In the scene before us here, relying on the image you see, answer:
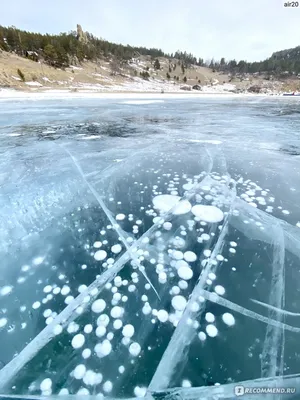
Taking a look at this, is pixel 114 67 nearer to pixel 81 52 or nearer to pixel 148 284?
pixel 81 52

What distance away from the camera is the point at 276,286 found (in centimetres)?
182

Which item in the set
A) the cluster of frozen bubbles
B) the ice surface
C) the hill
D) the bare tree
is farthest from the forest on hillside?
the cluster of frozen bubbles

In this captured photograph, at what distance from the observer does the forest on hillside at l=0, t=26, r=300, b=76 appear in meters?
54.0

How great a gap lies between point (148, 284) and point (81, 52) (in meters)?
82.3

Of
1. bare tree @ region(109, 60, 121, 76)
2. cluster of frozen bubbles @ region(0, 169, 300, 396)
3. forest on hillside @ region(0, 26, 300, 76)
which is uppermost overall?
forest on hillside @ region(0, 26, 300, 76)

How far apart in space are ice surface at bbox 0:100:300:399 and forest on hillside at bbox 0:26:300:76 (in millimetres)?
66258

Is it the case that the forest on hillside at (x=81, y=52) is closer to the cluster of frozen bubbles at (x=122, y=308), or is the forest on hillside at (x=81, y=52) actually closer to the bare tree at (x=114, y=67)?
the bare tree at (x=114, y=67)

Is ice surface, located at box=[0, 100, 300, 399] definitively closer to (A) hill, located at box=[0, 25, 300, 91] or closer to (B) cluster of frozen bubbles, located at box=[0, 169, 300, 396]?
(B) cluster of frozen bubbles, located at box=[0, 169, 300, 396]

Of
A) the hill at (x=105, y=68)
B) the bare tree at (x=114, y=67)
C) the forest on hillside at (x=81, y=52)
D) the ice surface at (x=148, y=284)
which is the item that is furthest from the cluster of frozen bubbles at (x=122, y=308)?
the bare tree at (x=114, y=67)

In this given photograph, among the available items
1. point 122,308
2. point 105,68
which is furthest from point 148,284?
point 105,68

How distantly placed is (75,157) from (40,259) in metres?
3.29

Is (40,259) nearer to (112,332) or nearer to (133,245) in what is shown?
(133,245)

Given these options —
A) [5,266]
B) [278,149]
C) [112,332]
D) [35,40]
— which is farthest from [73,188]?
[35,40]

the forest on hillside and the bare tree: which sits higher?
the forest on hillside
